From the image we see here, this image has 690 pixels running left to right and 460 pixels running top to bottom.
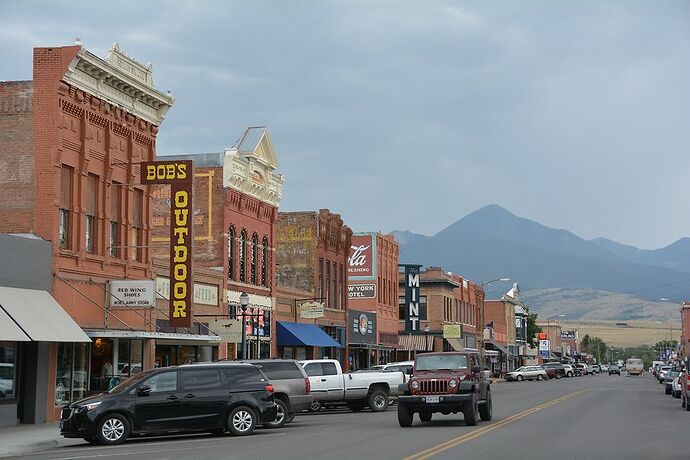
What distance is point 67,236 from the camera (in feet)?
102

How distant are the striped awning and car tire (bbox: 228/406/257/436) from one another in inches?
1919

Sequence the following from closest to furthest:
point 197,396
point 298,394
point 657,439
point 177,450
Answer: point 177,450, point 657,439, point 197,396, point 298,394

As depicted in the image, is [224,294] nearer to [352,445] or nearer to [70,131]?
[70,131]

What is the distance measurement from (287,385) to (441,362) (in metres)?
4.64

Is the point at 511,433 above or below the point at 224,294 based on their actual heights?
below

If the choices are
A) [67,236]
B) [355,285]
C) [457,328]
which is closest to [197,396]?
[67,236]

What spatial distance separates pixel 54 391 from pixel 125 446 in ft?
28.2

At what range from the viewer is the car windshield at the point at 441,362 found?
26.1m

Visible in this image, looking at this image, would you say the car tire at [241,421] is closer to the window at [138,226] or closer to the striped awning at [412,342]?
the window at [138,226]

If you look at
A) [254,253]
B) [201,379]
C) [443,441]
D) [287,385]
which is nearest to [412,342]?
[254,253]

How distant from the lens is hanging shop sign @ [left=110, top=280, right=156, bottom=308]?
3178 cm

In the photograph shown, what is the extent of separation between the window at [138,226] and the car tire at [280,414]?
10.0 meters

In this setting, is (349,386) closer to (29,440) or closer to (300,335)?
(29,440)

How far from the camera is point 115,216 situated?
34.2 m
